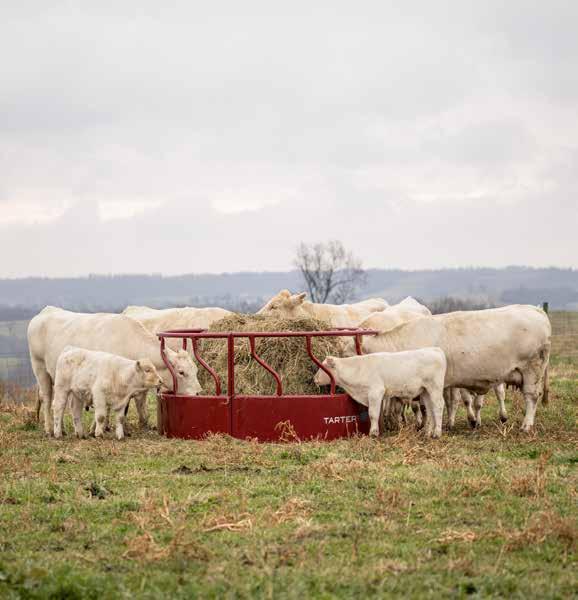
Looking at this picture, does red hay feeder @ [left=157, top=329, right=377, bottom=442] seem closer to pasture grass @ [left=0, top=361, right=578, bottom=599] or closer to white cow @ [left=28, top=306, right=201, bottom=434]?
pasture grass @ [left=0, top=361, right=578, bottom=599]

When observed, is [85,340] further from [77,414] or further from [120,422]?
[120,422]

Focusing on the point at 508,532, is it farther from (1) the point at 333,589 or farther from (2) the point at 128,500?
(2) the point at 128,500

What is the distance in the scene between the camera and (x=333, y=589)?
6402 millimetres

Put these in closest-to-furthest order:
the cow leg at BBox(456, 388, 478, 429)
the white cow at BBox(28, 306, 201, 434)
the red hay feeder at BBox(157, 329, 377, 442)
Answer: the red hay feeder at BBox(157, 329, 377, 442) < the cow leg at BBox(456, 388, 478, 429) < the white cow at BBox(28, 306, 201, 434)

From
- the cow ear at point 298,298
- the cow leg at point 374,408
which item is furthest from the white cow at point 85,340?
the cow ear at point 298,298

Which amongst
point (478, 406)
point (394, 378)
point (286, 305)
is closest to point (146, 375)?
point (394, 378)

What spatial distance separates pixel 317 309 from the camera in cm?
2044

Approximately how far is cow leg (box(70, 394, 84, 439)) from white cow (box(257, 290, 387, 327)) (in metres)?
3.79

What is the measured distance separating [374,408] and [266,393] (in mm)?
1622

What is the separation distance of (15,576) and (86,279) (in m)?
194

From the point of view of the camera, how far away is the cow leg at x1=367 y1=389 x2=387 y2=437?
13.1m

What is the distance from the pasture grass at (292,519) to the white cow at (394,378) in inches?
30.3

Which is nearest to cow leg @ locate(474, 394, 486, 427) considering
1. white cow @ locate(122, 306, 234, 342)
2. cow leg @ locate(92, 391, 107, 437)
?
cow leg @ locate(92, 391, 107, 437)

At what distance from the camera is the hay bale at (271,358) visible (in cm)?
1409
